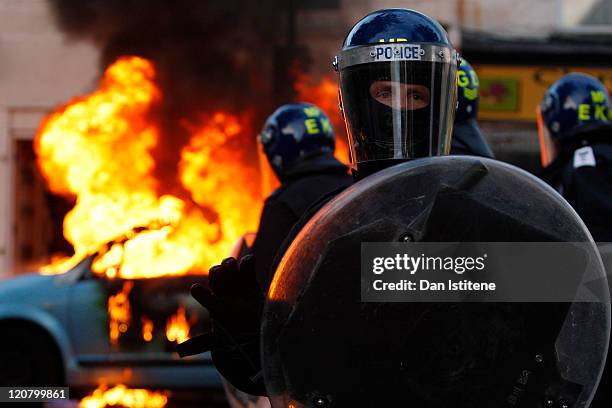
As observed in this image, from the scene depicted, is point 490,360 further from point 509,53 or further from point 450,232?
point 509,53

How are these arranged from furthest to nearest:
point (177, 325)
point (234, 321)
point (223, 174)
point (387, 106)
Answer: point (223, 174) < point (177, 325) < point (387, 106) < point (234, 321)

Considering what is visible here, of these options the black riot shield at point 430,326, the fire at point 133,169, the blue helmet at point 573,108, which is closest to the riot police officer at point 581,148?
the blue helmet at point 573,108

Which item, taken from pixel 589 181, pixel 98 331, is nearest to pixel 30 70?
pixel 98 331

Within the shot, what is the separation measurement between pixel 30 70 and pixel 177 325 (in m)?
7.96

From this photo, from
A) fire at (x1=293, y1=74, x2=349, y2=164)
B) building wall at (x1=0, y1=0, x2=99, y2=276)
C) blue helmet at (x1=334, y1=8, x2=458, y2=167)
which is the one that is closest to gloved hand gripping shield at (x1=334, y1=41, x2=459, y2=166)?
blue helmet at (x1=334, y1=8, x2=458, y2=167)

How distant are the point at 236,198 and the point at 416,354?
44.5 ft

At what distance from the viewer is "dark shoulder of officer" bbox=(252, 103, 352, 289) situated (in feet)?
13.7

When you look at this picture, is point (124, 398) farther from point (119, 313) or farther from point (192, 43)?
point (192, 43)

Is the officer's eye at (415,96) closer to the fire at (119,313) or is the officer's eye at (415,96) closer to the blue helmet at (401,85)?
the blue helmet at (401,85)

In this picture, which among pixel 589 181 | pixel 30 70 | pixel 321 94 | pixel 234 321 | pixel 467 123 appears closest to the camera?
pixel 234 321

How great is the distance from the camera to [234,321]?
2299mm

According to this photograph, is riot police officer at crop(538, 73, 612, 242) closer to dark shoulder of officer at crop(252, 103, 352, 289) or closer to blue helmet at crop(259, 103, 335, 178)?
dark shoulder of officer at crop(252, 103, 352, 289)

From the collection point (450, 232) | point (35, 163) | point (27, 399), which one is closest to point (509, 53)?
point (35, 163)

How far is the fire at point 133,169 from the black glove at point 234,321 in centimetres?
1059
